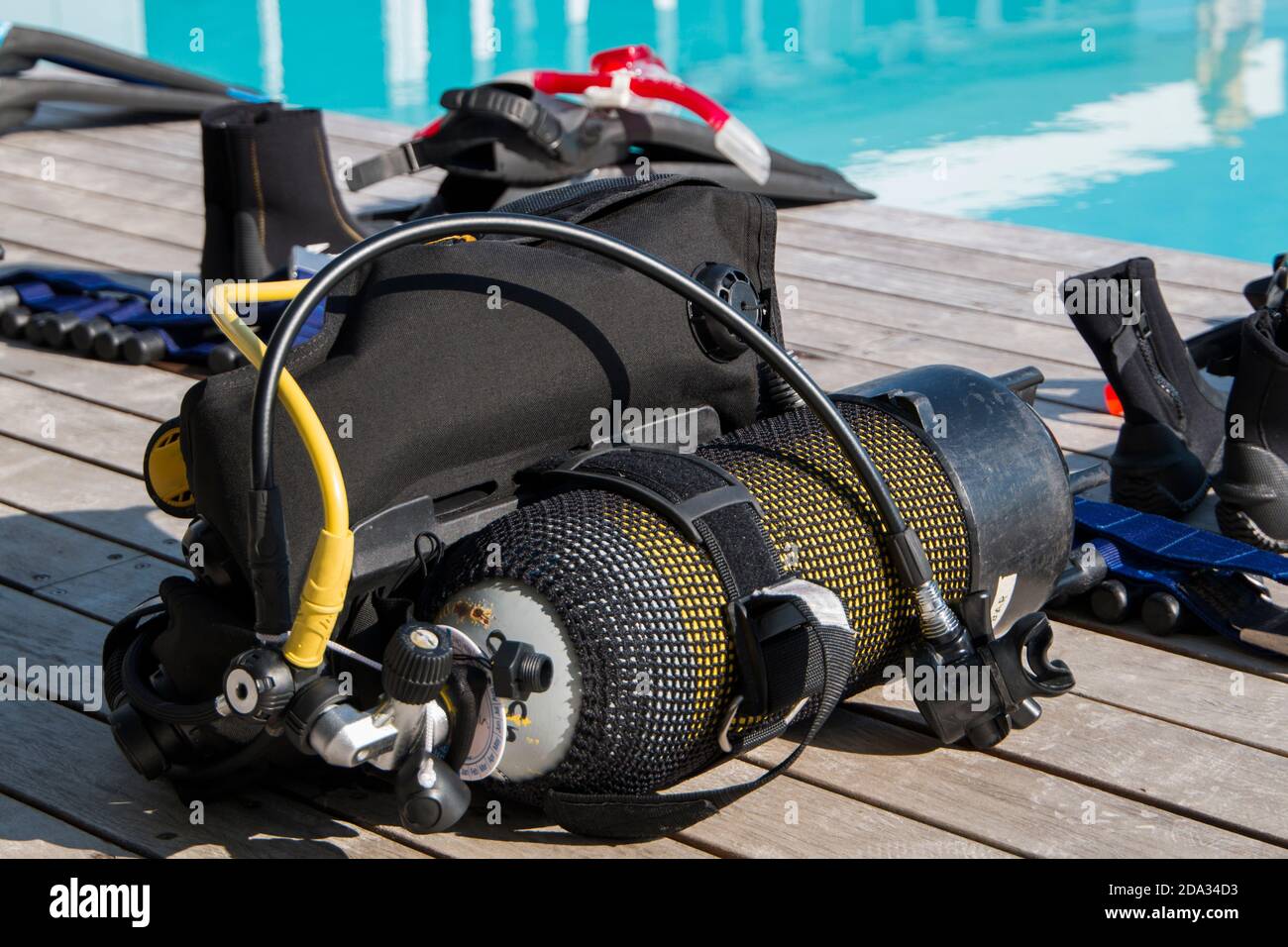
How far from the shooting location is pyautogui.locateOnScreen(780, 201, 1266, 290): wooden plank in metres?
3.44

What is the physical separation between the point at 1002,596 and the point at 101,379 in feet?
5.76

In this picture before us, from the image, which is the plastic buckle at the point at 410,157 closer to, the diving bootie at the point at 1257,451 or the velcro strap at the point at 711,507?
the diving bootie at the point at 1257,451

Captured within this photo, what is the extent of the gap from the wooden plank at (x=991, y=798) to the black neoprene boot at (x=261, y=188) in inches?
67.1

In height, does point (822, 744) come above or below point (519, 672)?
below

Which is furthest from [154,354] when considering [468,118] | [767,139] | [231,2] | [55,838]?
[231,2]

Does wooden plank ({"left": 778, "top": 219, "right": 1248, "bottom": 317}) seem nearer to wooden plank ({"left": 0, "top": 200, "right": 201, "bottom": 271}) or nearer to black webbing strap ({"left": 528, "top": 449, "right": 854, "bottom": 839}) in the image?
wooden plank ({"left": 0, "top": 200, "right": 201, "bottom": 271})

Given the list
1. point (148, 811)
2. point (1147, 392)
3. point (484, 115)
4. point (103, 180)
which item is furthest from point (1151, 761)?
point (103, 180)

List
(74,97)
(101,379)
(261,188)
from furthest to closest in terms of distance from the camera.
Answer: (74,97)
(261,188)
(101,379)

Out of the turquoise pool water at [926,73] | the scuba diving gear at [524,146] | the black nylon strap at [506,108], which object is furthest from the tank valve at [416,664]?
the turquoise pool water at [926,73]

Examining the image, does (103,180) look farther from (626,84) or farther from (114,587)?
(114,587)

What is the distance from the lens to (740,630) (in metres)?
1.51

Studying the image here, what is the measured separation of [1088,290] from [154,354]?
1.62m

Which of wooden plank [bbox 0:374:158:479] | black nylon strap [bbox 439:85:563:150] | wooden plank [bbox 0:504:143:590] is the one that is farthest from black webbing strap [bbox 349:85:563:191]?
wooden plank [bbox 0:504:143:590]
